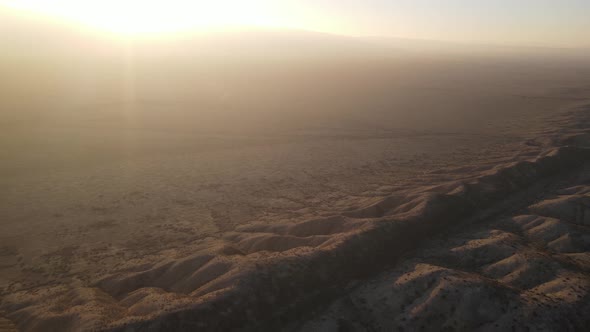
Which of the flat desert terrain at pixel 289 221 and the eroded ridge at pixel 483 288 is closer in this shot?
the eroded ridge at pixel 483 288

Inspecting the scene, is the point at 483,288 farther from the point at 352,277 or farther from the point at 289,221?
the point at 289,221

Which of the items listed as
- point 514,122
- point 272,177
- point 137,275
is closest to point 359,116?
point 514,122

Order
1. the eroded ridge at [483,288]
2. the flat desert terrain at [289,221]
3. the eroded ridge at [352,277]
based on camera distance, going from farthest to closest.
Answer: the flat desert terrain at [289,221], the eroded ridge at [352,277], the eroded ridge at [483,288]

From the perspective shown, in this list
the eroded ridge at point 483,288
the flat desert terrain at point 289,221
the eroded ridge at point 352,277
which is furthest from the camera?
the flat desert terrain at point 289,221

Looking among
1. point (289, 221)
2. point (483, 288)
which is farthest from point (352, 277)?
point (289, 221)

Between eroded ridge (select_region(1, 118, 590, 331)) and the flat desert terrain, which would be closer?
eroded ridge (select_region(1, 118, 590, 331))

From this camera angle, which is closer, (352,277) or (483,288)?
(483,288)

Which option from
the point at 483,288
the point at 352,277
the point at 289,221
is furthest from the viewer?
the point at 289,221

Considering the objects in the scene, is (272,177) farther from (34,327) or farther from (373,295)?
(34,327)
